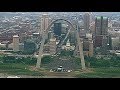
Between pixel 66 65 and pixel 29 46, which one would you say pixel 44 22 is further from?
pixel 66 65

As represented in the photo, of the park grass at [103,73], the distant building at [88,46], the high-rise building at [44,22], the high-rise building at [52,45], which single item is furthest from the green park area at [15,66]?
the distant building at [88,46]

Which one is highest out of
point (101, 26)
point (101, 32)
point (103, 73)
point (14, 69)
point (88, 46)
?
point (101, 26)

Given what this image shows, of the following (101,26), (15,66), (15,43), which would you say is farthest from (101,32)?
(15,66)

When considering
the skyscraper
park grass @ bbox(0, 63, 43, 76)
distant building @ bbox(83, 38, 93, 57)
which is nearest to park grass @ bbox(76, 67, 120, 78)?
distant building @ bbox(83, 38, 93, 57)

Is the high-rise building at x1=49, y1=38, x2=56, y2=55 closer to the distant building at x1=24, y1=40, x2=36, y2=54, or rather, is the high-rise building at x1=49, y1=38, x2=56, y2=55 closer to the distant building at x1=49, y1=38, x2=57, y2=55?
the distant building at x1=49, y1=38, x2=57, y2=55

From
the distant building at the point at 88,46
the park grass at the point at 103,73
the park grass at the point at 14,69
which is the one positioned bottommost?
the park grass at the point at 103,73

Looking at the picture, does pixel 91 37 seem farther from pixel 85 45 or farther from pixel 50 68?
pixel 50 68

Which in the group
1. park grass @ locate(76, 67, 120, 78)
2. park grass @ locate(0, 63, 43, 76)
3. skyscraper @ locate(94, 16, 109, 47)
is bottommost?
park grass @ locate(76, 67, 120, 78)

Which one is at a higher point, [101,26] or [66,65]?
[101,26]

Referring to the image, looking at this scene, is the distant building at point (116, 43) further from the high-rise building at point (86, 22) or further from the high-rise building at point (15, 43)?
the high-rise building at point (15, 43)

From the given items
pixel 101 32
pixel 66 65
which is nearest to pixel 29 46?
pixel 66 65
